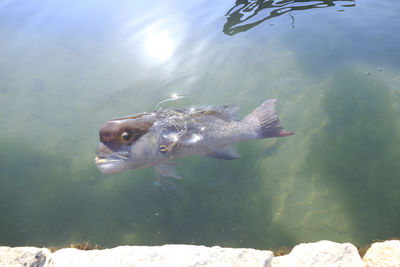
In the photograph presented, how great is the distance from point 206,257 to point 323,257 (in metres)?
0.97

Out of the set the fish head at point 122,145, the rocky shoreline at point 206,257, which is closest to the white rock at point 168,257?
the rocky shoreline at point 206,257

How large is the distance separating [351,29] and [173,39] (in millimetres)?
3601

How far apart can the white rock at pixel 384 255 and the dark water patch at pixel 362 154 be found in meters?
0.49

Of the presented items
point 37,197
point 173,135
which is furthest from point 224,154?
point 37,197

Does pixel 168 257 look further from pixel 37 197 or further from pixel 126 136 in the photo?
pixel 37 197

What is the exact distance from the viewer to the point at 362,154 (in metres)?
3.76

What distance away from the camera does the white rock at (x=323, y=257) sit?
2.34m

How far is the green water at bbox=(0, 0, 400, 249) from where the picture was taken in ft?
10.9

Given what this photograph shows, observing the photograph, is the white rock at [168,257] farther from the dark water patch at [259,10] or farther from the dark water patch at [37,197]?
the dark water patch at [259,10]

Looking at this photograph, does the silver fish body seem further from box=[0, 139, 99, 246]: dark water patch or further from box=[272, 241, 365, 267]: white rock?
box=[272, 241, 365, 267]: white rock

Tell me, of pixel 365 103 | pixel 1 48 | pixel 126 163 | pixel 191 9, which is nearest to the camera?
pixel 126 163

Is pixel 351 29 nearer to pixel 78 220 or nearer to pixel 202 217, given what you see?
pixel 202 217

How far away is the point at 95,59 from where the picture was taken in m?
5.78

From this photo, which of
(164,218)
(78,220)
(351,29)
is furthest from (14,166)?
(351,29)
